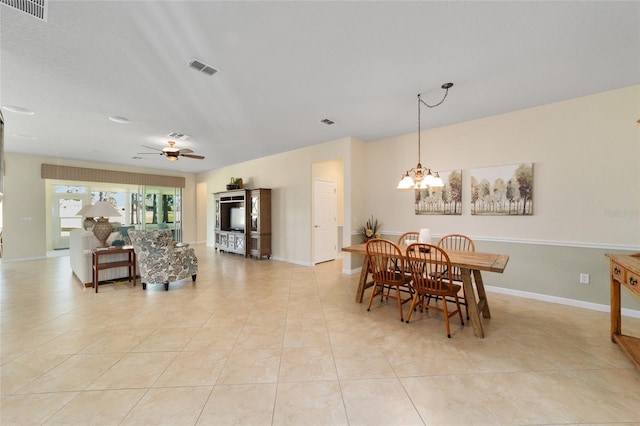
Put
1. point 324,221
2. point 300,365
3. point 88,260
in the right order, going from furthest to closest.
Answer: point 324,221 → point 88,260 → point 300,365

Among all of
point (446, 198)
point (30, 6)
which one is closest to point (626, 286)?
point (446, 198)

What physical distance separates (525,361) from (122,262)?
552 cm

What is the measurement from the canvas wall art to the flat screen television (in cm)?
548

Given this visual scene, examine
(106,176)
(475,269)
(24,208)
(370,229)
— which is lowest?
(475,269)

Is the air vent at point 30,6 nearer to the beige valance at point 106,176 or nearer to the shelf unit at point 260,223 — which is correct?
the shelf unit at point 260,223

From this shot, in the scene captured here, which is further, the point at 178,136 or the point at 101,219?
the point at 178,136

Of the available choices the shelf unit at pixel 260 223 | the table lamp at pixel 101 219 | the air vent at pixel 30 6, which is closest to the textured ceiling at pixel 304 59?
the air vent at pixel 30 6

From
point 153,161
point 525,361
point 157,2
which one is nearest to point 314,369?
point 525,361

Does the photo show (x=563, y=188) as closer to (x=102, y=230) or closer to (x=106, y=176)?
(x=102, y=230)

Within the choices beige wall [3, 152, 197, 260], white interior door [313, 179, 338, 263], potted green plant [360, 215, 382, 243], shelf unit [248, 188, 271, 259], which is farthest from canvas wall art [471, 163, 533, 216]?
beige wall [3, 152, 197, 260]

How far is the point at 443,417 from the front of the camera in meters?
1.53

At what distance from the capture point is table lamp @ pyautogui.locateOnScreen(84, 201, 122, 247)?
165 inches

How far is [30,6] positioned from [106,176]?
703 cm

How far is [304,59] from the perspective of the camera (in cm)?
239
